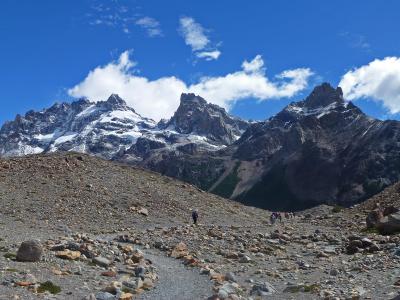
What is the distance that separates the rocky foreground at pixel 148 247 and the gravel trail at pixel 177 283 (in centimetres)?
6

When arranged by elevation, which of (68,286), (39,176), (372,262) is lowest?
(68,286)

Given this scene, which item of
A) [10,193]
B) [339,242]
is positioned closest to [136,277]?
[339,242]

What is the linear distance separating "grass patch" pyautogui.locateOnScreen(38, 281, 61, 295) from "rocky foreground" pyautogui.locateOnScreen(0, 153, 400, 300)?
9cm

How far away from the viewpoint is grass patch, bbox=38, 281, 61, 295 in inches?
965

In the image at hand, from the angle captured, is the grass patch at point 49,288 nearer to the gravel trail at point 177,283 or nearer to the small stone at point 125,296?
the small stone at point 125,296

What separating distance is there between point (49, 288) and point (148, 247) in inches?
745

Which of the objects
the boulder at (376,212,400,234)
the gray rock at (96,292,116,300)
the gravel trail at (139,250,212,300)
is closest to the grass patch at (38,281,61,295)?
the gray rock at (96,292,116,300)

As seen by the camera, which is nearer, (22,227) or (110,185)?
(22,227)

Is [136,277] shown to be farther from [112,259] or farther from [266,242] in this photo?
[266,242]

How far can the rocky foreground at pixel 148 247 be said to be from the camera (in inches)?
1080

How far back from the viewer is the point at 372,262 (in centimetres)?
3631

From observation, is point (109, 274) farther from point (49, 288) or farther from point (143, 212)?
point (143, 212)

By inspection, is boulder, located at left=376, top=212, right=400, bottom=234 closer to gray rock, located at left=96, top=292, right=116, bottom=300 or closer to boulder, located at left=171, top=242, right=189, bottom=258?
boulder, located at left=171, top=242, right=189, bottom=258

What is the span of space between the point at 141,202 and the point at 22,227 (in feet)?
68.2
